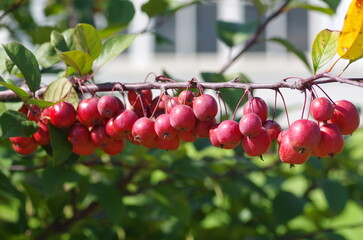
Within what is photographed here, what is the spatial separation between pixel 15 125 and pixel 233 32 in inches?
42.5

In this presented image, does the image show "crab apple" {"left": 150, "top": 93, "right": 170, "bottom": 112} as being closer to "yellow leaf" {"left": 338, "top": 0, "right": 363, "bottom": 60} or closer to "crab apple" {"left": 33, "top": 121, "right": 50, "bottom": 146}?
"crab apple" {"left": 33, "top": 121, "right": 50, "bottom": 146}

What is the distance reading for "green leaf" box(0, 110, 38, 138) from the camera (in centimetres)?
106

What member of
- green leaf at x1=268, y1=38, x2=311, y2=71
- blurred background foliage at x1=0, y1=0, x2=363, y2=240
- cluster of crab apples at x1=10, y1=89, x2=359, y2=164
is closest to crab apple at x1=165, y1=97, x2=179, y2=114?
cluster of crab apples at x1=10, y1=89, x2=359, y2=164

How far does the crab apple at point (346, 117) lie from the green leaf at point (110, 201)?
2.72 ft

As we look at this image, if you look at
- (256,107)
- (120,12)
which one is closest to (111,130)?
(256,107)

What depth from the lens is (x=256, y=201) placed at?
7.69 feet

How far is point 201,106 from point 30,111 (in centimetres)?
39

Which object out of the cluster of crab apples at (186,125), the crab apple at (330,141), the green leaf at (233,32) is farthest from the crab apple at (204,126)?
the green leaf at (233,32)

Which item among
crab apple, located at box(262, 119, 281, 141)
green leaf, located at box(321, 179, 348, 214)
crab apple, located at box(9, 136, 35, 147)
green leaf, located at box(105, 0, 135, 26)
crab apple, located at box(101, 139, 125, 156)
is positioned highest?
green leaf, located at box(105, 0, 135, 26)

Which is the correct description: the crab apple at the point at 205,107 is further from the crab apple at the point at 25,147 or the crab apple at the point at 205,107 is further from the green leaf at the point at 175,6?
the green leaf at the point at 175,6

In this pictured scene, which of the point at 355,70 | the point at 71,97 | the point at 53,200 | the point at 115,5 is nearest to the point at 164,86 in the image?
the point at 71,97

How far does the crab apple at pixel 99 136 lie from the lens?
110 cm

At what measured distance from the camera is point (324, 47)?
3.40 ft

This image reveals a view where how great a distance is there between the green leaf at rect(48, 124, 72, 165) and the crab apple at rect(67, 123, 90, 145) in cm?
2
